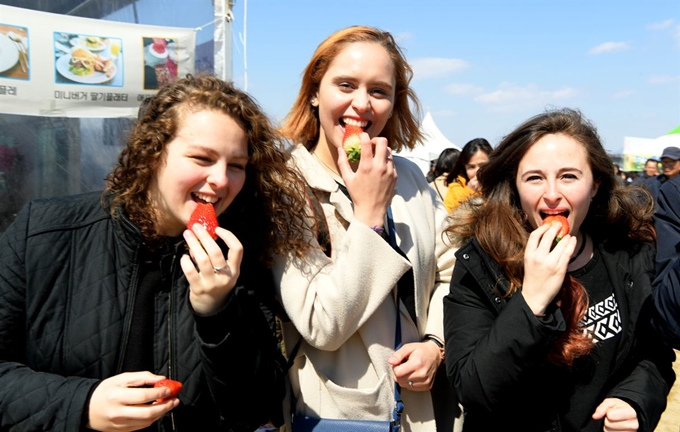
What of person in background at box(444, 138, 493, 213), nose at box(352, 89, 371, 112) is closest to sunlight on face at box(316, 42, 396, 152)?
nose at box(352, 89, 371, 112)

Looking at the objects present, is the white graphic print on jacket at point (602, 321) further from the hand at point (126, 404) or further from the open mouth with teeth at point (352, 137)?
the hand at point (126, 404)

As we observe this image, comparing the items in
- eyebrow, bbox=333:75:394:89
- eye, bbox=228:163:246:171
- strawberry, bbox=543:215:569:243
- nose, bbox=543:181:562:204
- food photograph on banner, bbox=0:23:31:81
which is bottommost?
strawberry, bbox=543:215:569:243

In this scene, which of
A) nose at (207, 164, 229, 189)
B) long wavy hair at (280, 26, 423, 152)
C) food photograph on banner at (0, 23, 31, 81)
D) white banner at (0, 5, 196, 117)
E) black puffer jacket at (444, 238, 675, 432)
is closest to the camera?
nose at (207, 164, 229, 189)

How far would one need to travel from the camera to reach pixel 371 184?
6.95 ft

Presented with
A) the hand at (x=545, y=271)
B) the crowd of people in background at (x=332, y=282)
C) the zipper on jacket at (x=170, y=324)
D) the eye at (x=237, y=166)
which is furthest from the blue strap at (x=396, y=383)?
the zipper on jacket at (x=170, y=324)

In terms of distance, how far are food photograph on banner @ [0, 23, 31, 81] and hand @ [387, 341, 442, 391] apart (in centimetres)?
323

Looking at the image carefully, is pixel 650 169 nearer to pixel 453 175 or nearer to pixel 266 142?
pixel 453 175

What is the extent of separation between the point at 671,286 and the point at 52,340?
7.01ft

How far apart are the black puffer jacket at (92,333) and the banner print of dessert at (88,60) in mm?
2444

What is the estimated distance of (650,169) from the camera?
14.8 meters

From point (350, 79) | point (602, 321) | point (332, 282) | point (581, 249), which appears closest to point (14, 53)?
point (350, 79)

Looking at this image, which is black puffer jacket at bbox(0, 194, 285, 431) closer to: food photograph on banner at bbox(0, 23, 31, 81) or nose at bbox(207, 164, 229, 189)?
nose at bbox(207, 164, 229, 189)

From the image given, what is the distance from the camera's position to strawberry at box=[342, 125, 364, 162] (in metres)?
2.24

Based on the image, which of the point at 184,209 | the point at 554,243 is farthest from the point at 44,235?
the point at 554,243
